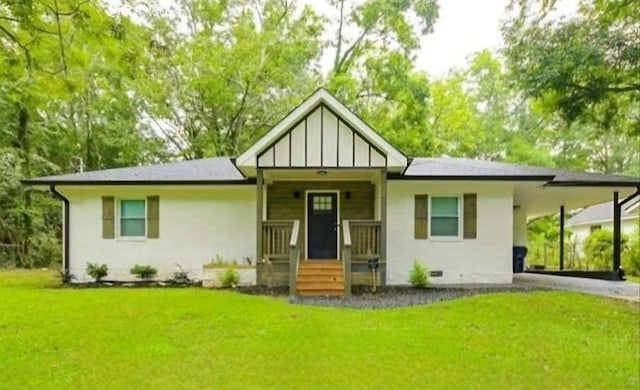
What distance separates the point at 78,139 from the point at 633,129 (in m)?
23.1

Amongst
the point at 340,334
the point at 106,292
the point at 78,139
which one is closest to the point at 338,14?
the point at 78,139

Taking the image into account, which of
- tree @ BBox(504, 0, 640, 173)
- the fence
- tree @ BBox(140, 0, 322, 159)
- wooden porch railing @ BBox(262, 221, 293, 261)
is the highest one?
tree @ BBox(140, 0, 322, 159)

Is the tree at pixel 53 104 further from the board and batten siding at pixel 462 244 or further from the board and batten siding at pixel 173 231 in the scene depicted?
the board and batten siding at pixel 462 244

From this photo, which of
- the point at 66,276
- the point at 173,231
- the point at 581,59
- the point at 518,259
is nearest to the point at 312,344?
the point at 173,231

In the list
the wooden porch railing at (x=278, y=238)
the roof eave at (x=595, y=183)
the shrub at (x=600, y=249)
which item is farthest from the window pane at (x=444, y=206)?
the shrub at (x=600, y=249)

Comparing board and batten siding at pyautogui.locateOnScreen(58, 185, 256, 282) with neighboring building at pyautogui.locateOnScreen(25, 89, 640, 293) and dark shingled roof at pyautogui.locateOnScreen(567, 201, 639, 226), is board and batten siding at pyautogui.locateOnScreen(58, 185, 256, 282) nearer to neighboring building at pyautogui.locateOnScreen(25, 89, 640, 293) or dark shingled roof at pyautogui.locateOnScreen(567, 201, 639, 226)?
neighboring building at pyautogui.locateOnScreen(25, 89, 640, 293)

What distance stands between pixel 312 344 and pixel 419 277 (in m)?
5.86

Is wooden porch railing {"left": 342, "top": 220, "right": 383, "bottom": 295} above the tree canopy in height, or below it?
below

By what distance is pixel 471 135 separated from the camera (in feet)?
91.3

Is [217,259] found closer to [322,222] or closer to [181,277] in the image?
[181,277]

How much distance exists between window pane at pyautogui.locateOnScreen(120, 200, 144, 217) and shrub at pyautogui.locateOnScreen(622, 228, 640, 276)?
17154mm

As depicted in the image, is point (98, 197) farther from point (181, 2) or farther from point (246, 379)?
point (181, 2)

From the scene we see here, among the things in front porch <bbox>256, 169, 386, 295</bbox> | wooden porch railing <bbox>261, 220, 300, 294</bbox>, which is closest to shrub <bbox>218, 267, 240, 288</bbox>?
front porch <bbox>256, 169, 386, 295</bbox>

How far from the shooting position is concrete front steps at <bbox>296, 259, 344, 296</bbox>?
35.4ft
